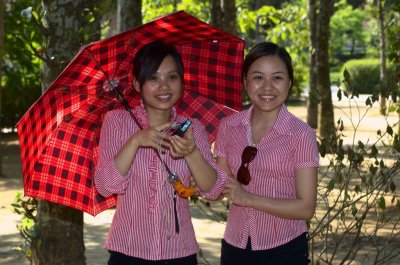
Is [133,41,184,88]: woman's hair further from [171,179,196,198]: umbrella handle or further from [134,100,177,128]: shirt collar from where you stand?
[171,179,196,198]: umbrella handle

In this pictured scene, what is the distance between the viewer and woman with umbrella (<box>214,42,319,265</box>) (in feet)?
10.4

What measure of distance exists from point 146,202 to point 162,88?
47 cm

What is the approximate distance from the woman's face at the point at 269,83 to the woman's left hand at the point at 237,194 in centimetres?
34

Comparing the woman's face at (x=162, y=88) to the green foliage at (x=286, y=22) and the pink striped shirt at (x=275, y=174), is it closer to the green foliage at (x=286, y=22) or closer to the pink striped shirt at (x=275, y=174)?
the pink striped shirt at (x=275, y=174)

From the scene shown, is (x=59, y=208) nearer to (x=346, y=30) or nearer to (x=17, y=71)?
(x=17, y=71)

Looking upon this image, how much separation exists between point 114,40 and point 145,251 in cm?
90

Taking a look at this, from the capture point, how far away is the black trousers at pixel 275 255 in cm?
324

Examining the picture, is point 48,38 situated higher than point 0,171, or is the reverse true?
point 48,38

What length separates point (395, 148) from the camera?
17.8 feet

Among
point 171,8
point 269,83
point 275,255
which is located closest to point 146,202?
point 275,255

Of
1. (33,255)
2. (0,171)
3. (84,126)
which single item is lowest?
(0,171)

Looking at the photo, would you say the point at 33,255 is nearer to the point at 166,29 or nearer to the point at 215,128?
the point at 215,128

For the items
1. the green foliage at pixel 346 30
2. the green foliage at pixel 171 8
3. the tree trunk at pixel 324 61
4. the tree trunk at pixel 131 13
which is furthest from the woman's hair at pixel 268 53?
the green foliage at pixel 346 30


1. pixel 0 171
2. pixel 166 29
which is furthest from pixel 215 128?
pixel 0 171
